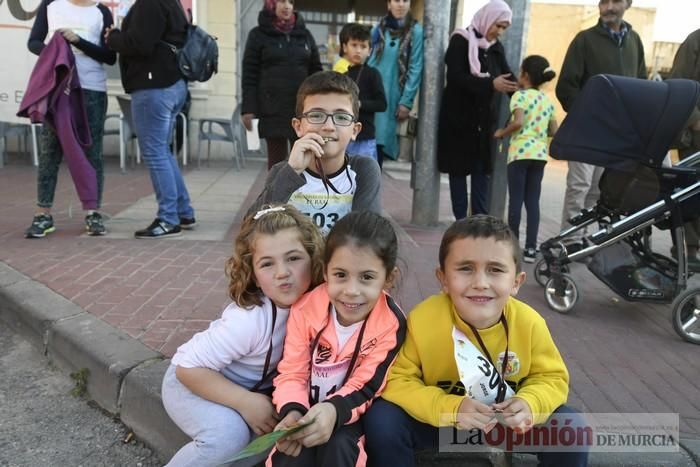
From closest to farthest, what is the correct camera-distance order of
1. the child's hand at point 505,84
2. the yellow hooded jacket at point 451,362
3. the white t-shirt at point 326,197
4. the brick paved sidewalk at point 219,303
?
the yellow hooded jacket at point 451,362
the white t-shirt at point 326,197
the brick paved sidewalk at point 219,303
the child's hand at point 505,84

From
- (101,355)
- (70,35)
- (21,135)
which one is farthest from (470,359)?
(21,135)

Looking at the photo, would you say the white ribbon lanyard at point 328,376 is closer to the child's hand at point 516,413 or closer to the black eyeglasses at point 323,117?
the child's hand at point 516,413

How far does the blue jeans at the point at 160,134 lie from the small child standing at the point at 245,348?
108 inches

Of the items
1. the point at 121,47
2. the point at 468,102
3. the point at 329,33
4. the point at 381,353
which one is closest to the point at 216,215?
the point at 121,47

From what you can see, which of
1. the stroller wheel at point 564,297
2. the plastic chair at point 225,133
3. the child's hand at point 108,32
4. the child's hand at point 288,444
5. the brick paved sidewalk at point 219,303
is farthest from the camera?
the plastic chair at point 225,133

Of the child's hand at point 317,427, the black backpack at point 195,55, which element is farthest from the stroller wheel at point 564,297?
the black backpack at point 195,55

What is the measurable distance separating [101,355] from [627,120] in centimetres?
320

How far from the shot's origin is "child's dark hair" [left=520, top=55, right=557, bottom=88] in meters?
4.71

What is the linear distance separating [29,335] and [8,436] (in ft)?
3.18

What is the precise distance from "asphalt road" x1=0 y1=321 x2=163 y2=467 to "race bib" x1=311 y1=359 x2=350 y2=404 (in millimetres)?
818

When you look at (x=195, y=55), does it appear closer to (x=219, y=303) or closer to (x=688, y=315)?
(x=219, y=303)

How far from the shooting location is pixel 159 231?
15.7 ft

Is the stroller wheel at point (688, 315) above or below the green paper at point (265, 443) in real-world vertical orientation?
below

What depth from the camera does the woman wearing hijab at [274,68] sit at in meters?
4.62
